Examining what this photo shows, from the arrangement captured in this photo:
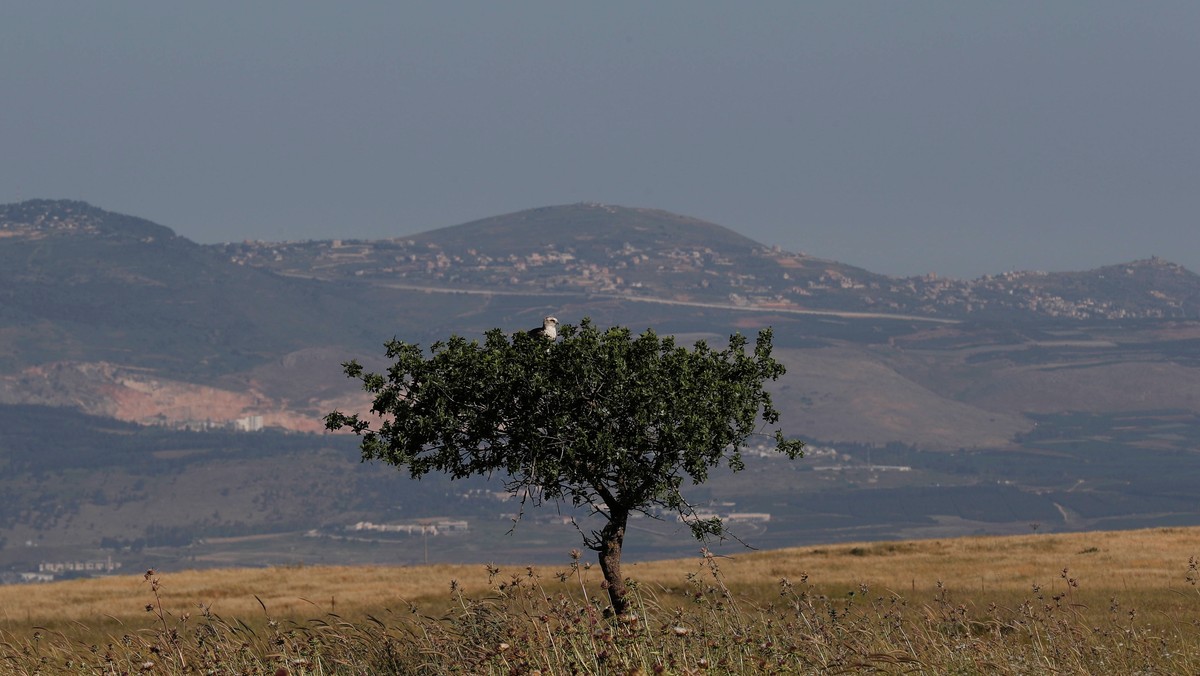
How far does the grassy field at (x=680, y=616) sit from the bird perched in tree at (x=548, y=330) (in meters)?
5.88

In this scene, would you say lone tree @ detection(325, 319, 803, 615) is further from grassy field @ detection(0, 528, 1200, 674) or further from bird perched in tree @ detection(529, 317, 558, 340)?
grassy field @ detection(0, 528, 1200, 674)

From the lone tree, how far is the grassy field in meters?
3.05

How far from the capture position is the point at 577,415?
108ft

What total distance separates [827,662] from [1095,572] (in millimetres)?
55609

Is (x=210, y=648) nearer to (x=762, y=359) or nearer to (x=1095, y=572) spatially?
(x=762, y=359)

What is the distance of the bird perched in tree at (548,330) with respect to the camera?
114 ft

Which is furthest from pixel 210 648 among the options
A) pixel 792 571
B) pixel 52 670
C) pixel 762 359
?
pixel 792 571

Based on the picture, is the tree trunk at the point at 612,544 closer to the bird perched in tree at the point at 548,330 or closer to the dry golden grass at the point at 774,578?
the bird perched in tree at the point at 548,330

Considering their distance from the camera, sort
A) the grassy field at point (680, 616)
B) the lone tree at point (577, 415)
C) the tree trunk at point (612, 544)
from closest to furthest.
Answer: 1. the grassy field at point (680, 616)
2. the lone tree at point (577, 415)
3. the tree trunk at point (612, 544)

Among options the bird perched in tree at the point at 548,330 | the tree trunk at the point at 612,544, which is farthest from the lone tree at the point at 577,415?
the bird perched in tree at the point at 548,330

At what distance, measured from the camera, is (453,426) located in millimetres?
33188

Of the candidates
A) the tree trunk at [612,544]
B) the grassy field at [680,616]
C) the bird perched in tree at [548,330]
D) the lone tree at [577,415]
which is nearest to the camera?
the grassy field at [680,616]

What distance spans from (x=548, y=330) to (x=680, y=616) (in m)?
16.2

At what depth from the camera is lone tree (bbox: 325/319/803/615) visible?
106 ft
